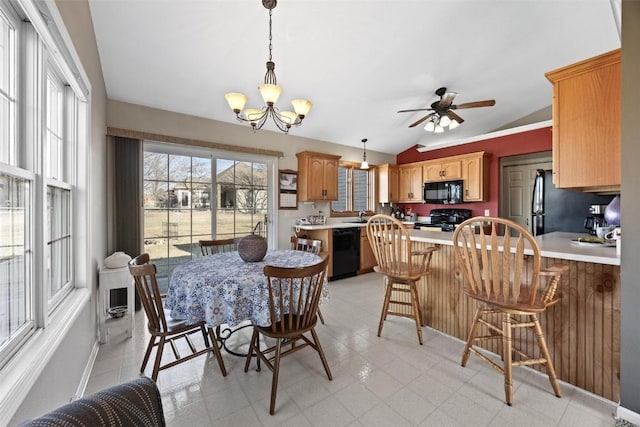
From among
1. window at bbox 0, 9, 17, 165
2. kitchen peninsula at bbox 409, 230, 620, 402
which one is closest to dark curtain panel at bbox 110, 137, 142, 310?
window at bbox 0, 9, 17, 165

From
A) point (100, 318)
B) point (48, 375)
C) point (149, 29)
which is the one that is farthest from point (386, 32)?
point (100, 318)

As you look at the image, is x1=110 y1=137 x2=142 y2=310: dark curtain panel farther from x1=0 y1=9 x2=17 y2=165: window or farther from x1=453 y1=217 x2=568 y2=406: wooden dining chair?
x1=453 y1=217 x2=568 y2=406: wooden dining chair

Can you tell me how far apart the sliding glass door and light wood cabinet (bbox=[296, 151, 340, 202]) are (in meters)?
0.67

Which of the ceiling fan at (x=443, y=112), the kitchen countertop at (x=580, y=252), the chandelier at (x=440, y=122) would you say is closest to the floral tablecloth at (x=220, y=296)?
the kitchen countertop at (x=580, y=252)

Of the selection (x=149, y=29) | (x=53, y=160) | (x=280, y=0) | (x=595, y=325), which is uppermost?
(x=280, y=0)

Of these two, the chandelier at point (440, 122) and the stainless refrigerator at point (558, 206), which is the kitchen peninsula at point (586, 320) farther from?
the chandelier at point (440, 122)

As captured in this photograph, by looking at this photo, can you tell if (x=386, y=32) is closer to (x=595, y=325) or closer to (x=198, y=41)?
(x=198, y=41)

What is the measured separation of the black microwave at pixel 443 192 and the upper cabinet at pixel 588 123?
3.10 metres

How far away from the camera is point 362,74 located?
333 cm

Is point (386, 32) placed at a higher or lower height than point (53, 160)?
higher

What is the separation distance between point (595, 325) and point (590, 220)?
1389 mm

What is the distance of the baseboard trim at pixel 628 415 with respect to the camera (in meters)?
1.45

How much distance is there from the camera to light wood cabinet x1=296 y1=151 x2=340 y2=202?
454 centimetres

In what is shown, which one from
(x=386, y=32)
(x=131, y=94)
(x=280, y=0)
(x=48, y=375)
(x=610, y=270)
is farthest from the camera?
(x=131, y=94)
